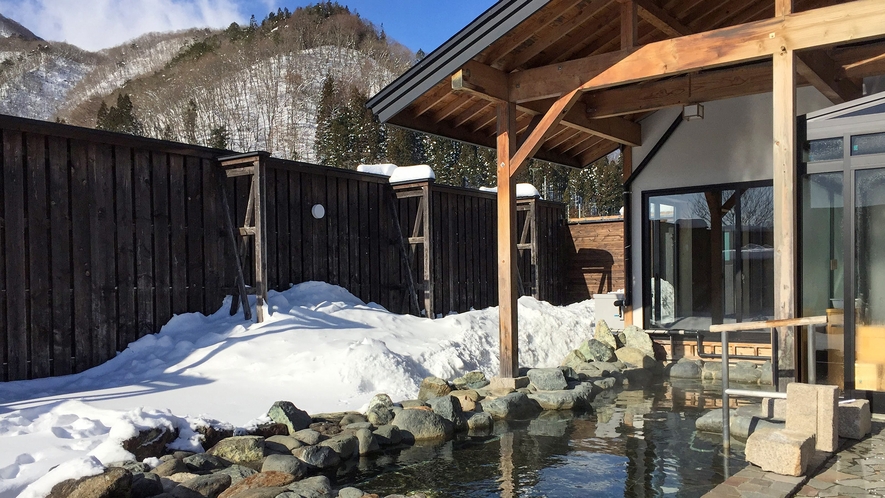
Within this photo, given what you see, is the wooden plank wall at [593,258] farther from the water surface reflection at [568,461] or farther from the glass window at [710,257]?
the water surface reflection at [568,461]

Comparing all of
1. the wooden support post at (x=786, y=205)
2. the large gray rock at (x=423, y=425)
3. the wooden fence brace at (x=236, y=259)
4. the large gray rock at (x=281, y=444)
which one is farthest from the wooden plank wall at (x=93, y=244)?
the wooden support post at (x=786, y=205)

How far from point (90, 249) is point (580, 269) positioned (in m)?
12.6

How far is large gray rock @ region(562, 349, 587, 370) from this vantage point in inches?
385

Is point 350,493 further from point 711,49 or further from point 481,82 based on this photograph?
point 711,49

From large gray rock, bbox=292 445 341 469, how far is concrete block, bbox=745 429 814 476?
3.14 meters

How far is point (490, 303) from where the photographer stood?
15.8m

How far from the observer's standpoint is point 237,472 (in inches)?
199

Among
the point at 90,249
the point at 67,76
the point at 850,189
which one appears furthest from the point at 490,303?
the point at 67,76

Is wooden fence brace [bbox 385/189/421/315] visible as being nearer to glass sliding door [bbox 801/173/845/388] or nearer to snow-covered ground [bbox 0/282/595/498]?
snow-covered ground [bbox 0/282/595/498]

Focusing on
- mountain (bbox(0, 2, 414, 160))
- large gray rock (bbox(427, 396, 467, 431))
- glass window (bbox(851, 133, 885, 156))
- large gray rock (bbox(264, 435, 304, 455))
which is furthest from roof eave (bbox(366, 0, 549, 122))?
mountain (bbox(0, 2, 414, 160))

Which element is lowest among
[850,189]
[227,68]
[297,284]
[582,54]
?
[297,284]

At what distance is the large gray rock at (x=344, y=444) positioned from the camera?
19.2 ft

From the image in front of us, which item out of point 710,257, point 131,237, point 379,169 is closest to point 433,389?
point 131,237

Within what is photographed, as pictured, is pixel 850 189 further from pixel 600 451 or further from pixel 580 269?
pixel 580 269
